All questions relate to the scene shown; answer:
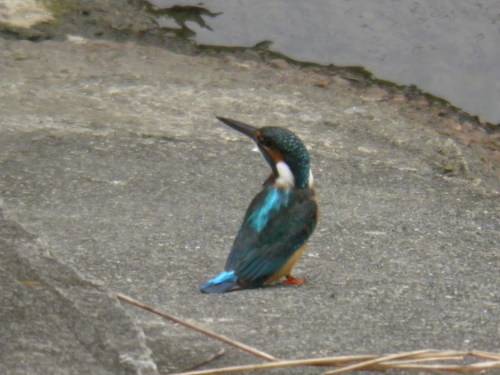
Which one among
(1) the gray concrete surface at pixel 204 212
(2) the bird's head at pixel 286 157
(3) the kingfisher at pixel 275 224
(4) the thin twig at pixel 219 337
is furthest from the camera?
(2) the bird's head at pixel 286 157

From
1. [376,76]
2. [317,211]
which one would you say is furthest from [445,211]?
[376,76]

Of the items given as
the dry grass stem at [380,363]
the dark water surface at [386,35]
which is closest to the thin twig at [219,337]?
the dry grass stem at [380,363]

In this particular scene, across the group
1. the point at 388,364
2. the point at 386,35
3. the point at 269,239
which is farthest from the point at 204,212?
the point at 386,35

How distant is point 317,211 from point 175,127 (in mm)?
1803

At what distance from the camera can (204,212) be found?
5.15 metres

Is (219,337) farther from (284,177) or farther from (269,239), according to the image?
(284,177)

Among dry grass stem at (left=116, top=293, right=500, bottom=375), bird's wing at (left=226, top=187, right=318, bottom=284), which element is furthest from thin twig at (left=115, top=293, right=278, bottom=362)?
bird's wing at (left=226, top=187, right=318, bottom=284)

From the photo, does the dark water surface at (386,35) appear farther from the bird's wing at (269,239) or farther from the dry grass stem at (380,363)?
the dry grass stem at (380,363)

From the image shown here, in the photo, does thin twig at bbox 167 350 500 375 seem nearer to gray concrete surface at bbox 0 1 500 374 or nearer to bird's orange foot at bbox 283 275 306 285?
gray concrete surface at bbox 0 1 500 374

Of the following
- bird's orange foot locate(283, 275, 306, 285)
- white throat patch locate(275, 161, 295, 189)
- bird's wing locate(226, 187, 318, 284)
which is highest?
white throat patch locate(275, 161, 295, 189)

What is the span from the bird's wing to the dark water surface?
2.72 m

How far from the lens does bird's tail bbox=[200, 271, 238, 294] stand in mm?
4012

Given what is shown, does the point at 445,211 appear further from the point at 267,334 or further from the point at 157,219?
the point at 267,334

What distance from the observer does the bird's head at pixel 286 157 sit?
444 centimetres
